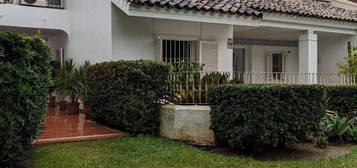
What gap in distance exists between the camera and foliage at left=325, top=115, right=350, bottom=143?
26.3 ft

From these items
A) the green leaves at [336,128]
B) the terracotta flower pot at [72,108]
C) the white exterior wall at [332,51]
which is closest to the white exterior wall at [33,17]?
the terracotta flower pot at [72,108]

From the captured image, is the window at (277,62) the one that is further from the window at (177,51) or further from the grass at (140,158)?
the grass at (140,158)

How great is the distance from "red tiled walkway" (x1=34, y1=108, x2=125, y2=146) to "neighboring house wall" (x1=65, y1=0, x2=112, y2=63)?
87.3 inches

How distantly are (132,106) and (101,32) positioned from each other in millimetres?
4234

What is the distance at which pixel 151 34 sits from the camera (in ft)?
36.9

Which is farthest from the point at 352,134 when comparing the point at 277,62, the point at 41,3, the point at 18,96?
the point at 41,3

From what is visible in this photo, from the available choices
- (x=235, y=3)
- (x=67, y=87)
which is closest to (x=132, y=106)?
(x=67, y=87)

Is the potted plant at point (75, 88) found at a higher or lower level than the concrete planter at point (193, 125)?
higher

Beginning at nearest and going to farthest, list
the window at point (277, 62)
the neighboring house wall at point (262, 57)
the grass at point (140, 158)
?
the grass at point (140, 158), the neighboring house wall at point (262, 57), the window at point (277, 62)

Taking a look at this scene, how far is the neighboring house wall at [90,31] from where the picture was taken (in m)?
10.8

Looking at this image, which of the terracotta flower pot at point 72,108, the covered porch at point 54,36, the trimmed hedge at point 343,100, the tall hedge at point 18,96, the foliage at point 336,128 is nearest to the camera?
the tall hedge at point 18,96

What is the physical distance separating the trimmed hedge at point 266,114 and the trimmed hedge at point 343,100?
7.65 ft

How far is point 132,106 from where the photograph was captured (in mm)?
7770

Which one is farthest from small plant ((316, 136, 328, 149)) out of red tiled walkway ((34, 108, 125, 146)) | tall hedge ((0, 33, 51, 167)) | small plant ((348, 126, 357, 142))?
tall hedge ((0, 33, 51, 167))
